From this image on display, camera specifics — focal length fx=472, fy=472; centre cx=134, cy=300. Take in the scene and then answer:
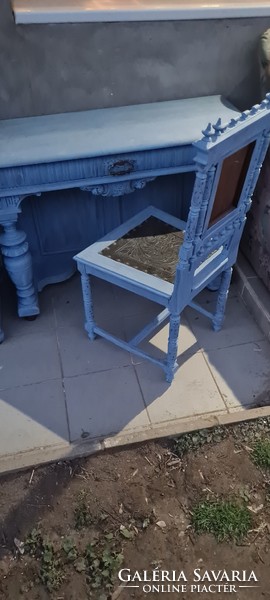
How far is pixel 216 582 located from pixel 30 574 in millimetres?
815

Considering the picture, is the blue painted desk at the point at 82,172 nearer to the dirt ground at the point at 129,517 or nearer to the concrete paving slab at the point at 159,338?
the concrete paving slab at the point at 159,338

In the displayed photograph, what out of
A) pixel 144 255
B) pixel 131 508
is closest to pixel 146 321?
pixel 144 255

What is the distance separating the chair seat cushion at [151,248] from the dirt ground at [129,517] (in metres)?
0.91

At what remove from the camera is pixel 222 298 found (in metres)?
2.92

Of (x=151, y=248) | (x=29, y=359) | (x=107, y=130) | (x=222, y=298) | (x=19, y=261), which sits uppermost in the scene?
(x=107, y=130)

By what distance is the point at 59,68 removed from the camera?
266 centimetres

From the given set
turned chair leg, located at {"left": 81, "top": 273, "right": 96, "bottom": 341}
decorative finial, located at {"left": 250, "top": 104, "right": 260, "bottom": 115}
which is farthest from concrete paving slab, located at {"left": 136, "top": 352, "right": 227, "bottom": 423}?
decorative finial, located at {"left": 250, "top": 104, "right": 260, "bottom": 115}

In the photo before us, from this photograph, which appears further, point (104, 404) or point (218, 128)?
point (104, 404)

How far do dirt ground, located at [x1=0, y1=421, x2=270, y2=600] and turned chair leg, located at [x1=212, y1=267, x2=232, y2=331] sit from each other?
28.4 inches

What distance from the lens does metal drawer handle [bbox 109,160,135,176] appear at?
255 cm

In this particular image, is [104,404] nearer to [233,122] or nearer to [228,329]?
[228,329]

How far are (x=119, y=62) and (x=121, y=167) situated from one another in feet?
2.20

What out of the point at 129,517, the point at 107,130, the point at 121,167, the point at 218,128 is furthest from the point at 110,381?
the point at 218,128

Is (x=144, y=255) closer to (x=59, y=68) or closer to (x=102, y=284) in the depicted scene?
(x=102, y=284)
